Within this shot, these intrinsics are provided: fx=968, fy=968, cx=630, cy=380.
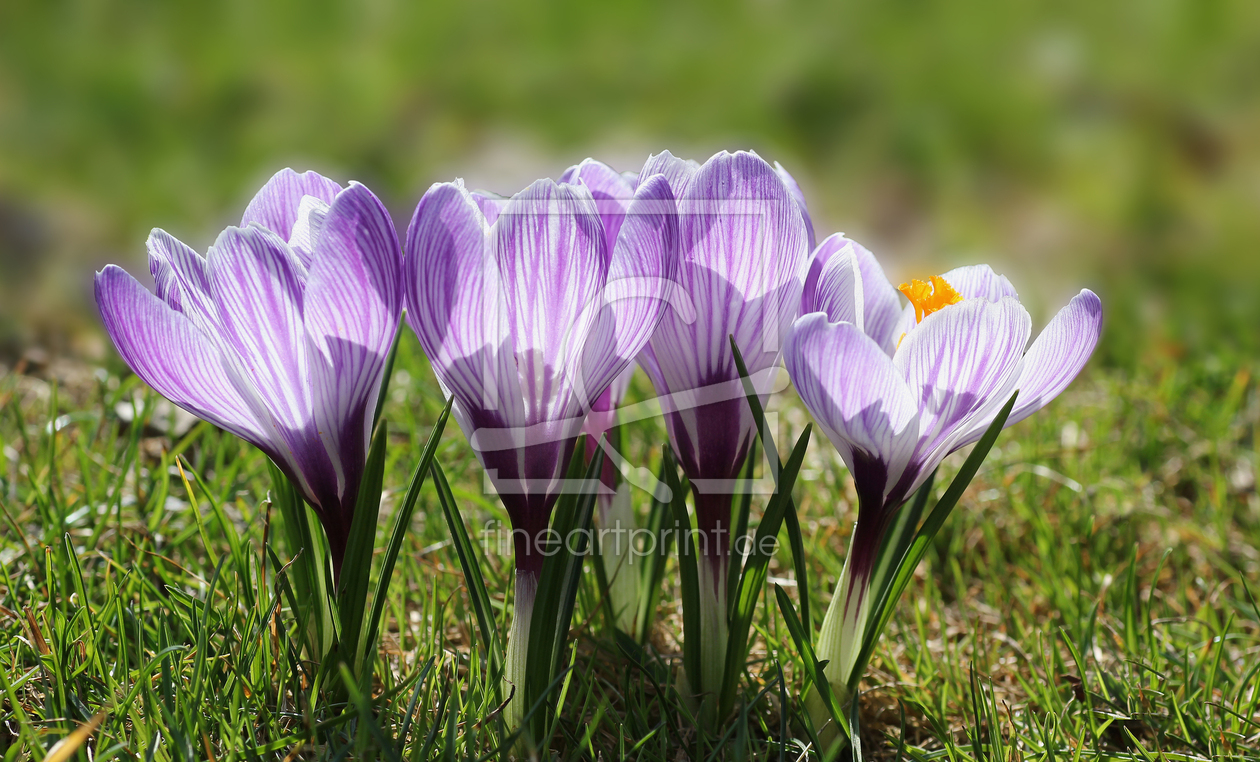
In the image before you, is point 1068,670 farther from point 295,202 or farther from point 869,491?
point 295,202

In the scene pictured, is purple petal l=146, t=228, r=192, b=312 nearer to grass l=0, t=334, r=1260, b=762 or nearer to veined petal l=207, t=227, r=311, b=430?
veined petal l=207, t=227, r=311, b=430

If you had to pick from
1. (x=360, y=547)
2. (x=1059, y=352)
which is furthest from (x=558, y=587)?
(x=1059, y=352)

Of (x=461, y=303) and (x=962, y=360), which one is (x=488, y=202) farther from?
(x=962, y=360)

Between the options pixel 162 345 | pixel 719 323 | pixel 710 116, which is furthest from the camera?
pixel 710 116

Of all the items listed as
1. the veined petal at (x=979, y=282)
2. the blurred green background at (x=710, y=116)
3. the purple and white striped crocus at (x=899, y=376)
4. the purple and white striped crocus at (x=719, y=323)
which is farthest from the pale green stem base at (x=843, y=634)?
the blurred green background at (x=710, y=116)

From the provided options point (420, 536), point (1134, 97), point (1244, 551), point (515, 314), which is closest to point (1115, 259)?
point (1134, 97)
